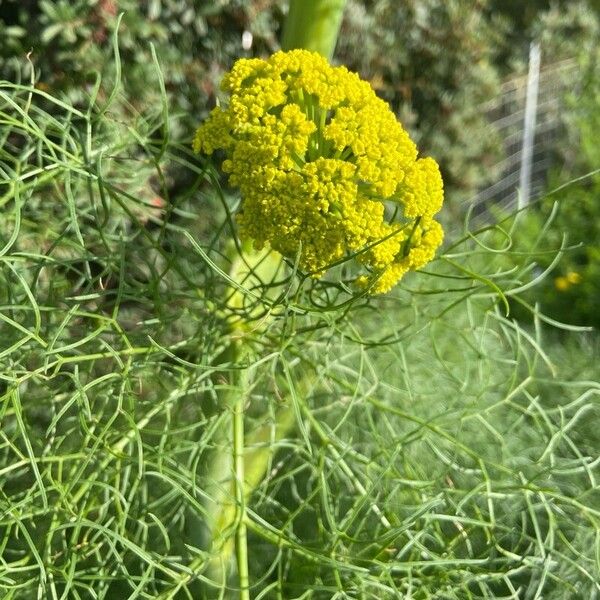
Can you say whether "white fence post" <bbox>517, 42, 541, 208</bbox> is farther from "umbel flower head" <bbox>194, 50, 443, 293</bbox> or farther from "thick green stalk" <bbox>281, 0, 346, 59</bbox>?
"umbel flower head" <bbox>194, 50, 443, 293</bbox>

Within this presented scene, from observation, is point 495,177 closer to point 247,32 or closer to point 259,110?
point 247,32

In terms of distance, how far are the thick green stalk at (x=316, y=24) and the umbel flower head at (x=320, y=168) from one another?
256 mm

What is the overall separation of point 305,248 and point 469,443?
80 centimetres

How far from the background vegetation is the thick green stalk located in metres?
0.21

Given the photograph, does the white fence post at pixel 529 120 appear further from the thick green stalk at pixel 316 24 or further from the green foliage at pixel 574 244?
the thick green stalk at pixel 316 24

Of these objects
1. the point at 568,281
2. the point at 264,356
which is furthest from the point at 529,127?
the point at 264,356

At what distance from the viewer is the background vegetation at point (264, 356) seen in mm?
1036

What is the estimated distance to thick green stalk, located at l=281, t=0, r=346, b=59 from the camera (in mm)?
1212

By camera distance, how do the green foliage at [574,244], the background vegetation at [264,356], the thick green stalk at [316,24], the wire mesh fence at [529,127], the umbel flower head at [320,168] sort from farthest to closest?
the wire mesh fence at [529,127] → the green foliage at [574,244] → the thick green stalk at [316,24] → the background vegetation at [264,356] → the umbel flower head at [320,168]

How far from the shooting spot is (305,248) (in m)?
0.93

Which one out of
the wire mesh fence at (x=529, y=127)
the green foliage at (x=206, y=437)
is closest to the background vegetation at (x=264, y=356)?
the green foliage at (x=206, y=437)

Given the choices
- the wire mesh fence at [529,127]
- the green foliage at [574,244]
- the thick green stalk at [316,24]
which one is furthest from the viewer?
the wire mesh fence at [529,127]

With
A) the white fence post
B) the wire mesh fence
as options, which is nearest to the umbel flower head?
the wire mesh fence

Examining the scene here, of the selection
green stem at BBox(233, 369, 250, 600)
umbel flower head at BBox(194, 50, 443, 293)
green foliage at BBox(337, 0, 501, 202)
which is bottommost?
green foliage at BBox(337, 0, 501, 202)
